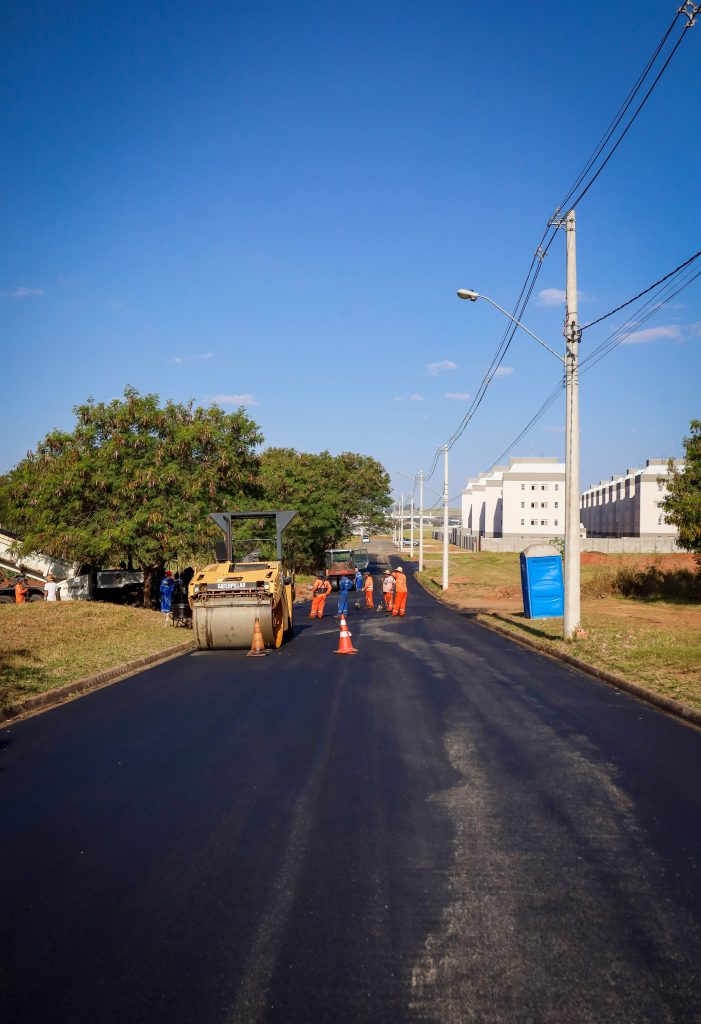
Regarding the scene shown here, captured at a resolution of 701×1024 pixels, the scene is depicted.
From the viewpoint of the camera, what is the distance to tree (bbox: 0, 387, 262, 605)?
91.4 feet

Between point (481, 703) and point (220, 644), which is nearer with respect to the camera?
point (481, 703)

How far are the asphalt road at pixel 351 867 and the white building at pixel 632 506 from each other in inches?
2390

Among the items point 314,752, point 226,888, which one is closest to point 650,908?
point 226,888

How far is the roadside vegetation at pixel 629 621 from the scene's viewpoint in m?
13.6

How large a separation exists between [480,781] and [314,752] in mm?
1933

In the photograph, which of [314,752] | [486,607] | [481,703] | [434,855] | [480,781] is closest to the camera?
[434,855]

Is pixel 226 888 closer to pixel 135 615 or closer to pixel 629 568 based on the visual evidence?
pixel 135 615

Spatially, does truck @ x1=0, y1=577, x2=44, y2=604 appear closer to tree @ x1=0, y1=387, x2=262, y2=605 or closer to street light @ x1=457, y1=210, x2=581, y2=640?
tree @ x1=0, y1=387, x2=262, y2=605

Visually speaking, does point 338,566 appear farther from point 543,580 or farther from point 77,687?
point 77,687

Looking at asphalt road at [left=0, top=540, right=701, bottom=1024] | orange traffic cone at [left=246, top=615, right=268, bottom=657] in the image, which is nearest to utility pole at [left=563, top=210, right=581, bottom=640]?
orange traffic cone at [left=246, top=615, right=268, bottom=657]

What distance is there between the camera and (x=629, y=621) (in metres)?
22.6

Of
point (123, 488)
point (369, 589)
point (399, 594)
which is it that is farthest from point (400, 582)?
point (123, 488)

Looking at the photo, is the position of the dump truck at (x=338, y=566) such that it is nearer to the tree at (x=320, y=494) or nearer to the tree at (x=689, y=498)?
the tree at (x=320, y=494)

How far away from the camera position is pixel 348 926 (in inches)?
175
